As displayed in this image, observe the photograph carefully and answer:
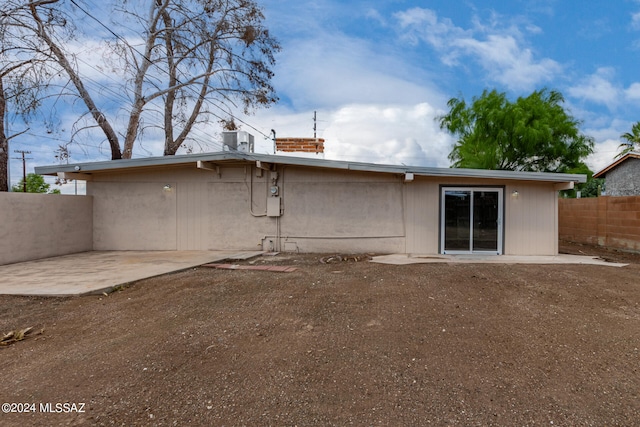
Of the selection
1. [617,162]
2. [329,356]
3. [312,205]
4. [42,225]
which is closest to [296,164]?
[312,205]

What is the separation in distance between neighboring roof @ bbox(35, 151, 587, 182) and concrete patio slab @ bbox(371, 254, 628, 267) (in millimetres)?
1930

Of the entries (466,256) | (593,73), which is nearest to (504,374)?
(466,256)

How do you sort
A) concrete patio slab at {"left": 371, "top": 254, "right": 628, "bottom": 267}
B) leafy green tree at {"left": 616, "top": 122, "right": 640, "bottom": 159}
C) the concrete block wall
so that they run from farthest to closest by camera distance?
leafy green tree at {"left": 616, "top": 122, "right": 640, "bottom": 159} < the concrete block wall < concrete patio slab at {"left": 371, "top": 254, "right": 628, "bottom": 267}

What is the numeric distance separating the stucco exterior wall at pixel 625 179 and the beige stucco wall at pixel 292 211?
11.7 metres

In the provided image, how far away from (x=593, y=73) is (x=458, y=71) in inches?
173

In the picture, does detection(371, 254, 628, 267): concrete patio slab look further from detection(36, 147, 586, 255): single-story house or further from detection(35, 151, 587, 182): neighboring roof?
detection(35, 151, 587, 182): neighboring roof

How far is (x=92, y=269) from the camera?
682 centimetres

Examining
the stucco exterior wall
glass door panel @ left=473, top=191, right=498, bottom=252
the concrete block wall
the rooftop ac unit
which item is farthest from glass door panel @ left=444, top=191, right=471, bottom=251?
the stucco exterior wall

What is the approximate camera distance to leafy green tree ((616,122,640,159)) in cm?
2758

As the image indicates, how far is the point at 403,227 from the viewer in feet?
29.5

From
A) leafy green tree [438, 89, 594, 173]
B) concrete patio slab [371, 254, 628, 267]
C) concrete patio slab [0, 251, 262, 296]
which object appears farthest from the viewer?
leafy green tree [438, 89, 594, 173]

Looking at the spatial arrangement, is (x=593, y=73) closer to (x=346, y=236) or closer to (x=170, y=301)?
(x=346, y=236)

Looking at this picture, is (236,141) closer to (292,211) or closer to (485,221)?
(292,211)

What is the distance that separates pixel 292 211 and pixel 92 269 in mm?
4751
